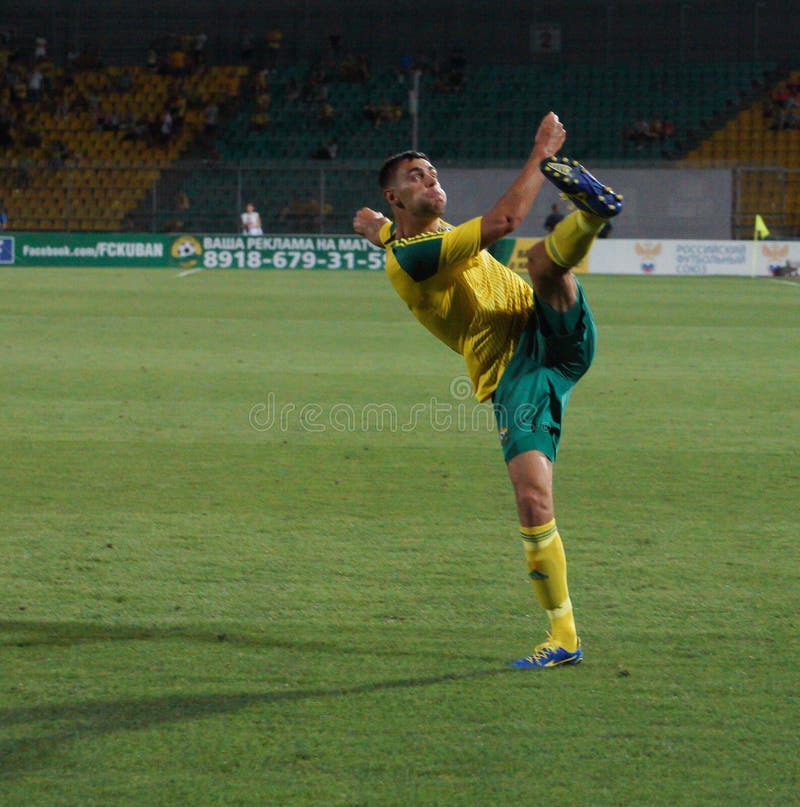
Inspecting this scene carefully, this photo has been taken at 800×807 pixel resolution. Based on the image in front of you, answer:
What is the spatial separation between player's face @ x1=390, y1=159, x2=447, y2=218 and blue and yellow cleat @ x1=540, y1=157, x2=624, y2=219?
0.77m

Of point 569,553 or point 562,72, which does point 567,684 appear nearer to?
point 569,553

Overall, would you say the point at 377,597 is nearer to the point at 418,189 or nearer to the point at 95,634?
the point at 95,634

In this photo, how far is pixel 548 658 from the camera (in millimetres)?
4648

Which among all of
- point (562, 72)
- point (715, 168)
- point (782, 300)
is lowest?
point (782, 300)

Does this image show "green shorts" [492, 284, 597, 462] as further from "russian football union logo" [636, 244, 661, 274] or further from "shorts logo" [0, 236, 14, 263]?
"shorts logo" [0, 236, 14, 263]

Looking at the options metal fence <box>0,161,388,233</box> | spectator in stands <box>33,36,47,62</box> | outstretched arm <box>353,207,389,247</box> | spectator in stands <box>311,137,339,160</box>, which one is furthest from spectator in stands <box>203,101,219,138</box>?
outstretched arm <box>353,207,389,247</box>

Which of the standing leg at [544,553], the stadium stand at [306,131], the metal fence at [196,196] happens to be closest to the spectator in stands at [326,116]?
the stadium stand at [306,131]

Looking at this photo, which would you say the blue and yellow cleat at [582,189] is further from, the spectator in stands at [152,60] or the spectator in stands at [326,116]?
the spectator in stands at [152,60]

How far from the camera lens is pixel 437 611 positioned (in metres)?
5.37

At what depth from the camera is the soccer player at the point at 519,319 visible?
446 centimetres

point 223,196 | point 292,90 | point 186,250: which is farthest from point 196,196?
point 292,90

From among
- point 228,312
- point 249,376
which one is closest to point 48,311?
point 228,312

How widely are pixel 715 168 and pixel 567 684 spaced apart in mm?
32921
